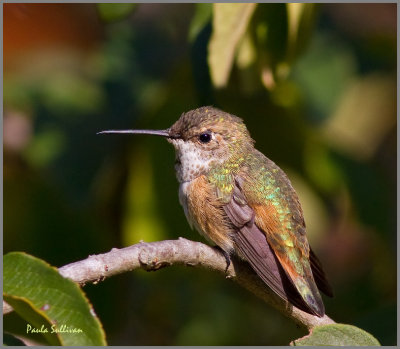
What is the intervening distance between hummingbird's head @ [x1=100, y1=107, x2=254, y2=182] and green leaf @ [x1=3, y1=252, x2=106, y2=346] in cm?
192

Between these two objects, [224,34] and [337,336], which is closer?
[337,336]

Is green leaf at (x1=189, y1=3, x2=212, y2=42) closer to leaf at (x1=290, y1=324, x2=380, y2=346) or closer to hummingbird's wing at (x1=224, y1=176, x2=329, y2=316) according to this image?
hummingbird's wing at (x1=224, y1=176, x2=329, y2=316)

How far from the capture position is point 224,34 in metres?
3.33

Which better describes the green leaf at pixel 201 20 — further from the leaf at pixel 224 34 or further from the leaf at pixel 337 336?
the leaf at pixel 337 336

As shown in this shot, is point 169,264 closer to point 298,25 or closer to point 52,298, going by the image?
point 52,298

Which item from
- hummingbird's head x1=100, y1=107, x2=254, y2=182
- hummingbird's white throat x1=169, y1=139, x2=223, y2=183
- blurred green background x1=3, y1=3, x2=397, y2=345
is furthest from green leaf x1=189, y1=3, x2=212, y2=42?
hummingbird's white throat x1=169, y1=139, x2=223, y2=183

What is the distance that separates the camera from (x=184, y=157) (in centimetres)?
412

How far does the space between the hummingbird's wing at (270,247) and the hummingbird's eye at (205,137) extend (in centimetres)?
A: 36

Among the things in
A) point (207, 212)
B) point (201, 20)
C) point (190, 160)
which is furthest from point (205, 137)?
point (201, 20)

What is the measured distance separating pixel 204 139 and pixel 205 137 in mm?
12

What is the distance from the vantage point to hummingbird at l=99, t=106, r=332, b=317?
11.8ft

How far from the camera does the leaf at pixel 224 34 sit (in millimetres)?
3328

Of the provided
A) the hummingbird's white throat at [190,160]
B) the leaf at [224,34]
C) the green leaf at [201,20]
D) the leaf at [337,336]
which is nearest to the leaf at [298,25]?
the leaf at [224,34]

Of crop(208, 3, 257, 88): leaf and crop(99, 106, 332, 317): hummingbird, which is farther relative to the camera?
crop(99, 106, 332, 317): hummingbird
